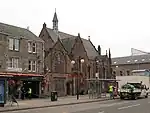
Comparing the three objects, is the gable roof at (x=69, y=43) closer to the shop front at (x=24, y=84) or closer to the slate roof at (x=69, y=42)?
the slate roof at (x=69, y=42)

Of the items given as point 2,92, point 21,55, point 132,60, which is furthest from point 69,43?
point 132,60

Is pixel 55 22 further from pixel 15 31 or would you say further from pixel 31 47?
pixel 15 31

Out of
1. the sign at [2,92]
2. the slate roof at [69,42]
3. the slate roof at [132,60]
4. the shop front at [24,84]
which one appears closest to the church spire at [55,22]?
the slate roof at [69,42]

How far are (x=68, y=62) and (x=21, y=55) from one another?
570 inches

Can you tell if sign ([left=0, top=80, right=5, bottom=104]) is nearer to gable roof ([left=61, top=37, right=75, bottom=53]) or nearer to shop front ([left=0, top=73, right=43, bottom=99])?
shop front ([left=0, top=73, right=43, bottom=99])

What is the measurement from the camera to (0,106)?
28.4 metres

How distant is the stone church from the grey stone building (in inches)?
120

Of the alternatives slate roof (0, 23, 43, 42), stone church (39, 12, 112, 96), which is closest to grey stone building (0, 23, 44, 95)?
slate roof (0, 23, 43, 42)

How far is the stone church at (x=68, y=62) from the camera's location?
53.5 m

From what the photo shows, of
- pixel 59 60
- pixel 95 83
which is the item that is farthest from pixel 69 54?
pixel 95 83

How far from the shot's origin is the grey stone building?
139ft

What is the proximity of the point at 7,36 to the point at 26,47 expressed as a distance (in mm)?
4517

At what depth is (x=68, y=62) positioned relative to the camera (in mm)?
58656

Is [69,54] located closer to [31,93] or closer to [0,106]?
[31,93]
